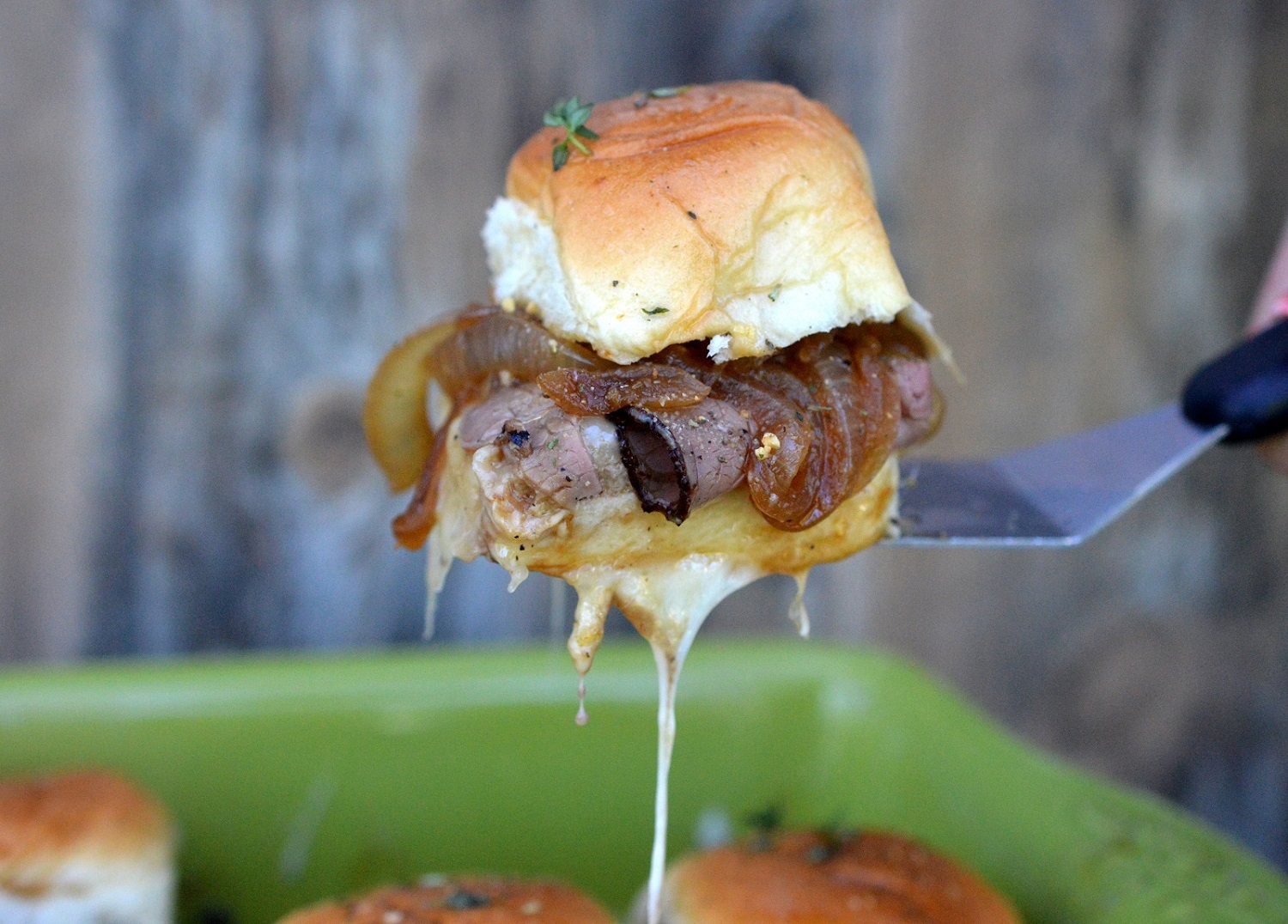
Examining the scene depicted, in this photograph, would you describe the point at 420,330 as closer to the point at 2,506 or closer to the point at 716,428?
the point at 716,428

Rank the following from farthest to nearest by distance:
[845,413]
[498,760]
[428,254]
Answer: [428,254], [498,760], [845,413]

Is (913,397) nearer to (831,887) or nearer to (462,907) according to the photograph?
(831,887)

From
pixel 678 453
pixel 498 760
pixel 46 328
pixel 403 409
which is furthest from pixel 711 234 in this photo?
pixel 46 328

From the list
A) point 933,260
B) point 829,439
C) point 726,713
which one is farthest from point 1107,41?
point 829,439

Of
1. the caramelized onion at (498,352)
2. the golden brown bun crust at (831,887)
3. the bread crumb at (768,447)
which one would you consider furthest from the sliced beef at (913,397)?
the golden brown bun crust at (831,887)

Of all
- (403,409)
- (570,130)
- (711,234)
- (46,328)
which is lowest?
(46,328)

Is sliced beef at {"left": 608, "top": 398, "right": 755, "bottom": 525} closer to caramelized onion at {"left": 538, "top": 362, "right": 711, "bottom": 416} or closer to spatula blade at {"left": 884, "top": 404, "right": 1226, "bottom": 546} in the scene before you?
caramelized onion at {"left": 538, "top": 362, "right": 711, "bottom": 416}
